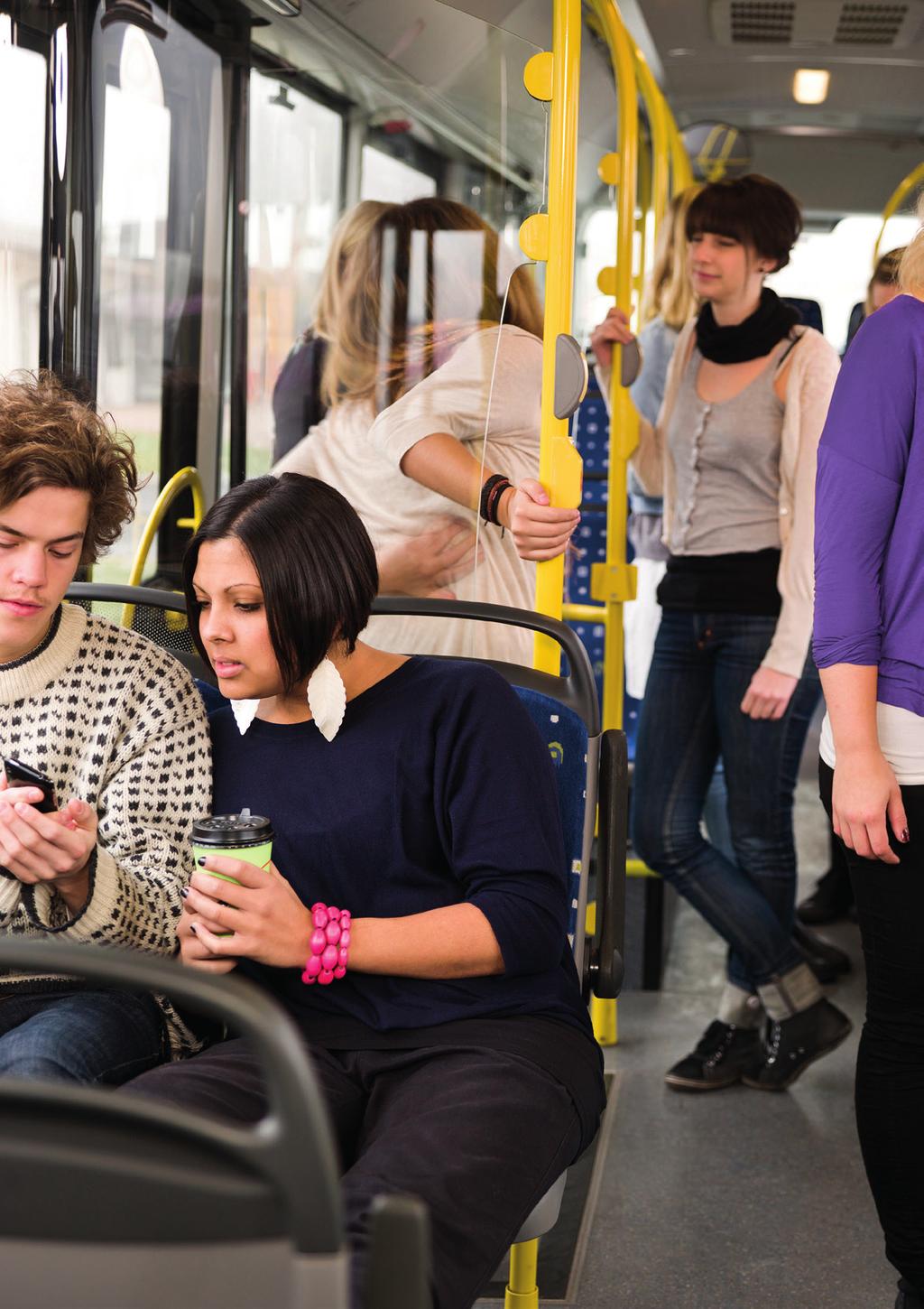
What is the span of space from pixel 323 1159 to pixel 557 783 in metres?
1.25

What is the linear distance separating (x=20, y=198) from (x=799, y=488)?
5.00 feet

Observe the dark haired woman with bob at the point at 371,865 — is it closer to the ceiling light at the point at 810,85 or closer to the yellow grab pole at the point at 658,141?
the yellow grab pole at the point at 658,141

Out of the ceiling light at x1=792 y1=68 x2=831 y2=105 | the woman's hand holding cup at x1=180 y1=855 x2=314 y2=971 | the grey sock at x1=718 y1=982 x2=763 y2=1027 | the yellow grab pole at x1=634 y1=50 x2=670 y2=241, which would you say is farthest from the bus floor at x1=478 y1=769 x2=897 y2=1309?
→ the ceiling light at x1=792 y1=68 x2=831 y2=105

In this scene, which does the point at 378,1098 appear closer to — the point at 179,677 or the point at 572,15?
the point at 179,677

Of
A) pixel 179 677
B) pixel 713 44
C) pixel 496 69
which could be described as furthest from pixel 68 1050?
pixel 713 44

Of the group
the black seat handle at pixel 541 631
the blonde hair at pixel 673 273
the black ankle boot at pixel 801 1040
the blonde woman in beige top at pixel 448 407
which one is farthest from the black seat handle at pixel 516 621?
the blonde hair at pixel 673 273

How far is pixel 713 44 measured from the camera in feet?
19.3

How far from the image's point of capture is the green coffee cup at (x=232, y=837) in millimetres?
1446

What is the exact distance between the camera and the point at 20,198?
246 centimetres

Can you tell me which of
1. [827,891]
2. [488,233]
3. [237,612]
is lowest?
[827,891]

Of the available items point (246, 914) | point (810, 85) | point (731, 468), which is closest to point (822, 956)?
point (731, 468)

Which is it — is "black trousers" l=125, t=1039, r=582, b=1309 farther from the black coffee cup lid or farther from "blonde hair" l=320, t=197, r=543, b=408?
"blonde hair" l=320, t=197, r=543, b=408

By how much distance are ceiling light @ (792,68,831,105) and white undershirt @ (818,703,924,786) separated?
5116 millimetres

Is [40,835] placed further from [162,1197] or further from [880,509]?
[880,509]
